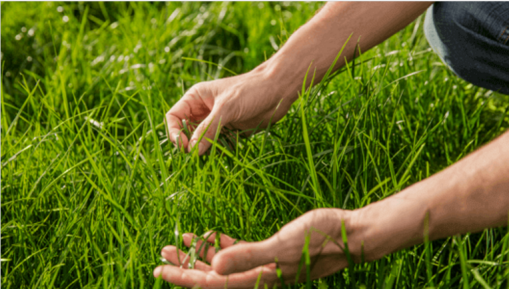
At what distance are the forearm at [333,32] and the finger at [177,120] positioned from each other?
290 mm

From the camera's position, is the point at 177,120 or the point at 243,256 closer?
the point at 243,256

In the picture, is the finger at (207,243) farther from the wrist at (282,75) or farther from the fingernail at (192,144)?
the wrist at (282,75)

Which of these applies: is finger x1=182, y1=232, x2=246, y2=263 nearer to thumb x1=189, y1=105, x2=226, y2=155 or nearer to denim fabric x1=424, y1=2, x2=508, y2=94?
thumb x1=189, y1=105, x2=226, y2=155

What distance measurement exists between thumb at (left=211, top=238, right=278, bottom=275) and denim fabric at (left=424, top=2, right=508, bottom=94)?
3.45 ft

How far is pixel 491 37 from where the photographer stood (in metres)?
1.37

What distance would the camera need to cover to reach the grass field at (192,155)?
104cm

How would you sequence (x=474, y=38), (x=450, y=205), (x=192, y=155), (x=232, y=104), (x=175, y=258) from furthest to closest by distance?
1. (x=474, y=38)
2. (x=232, y=104)
3. (x=192, y=155)
4. (x=175, y=258)
5. (x=450, y=205)

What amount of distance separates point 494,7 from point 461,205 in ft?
2.83

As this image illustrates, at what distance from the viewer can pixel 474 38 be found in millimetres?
1417

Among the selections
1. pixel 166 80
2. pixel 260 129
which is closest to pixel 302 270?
pixel 260 129

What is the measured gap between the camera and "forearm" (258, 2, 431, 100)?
4.31 ft

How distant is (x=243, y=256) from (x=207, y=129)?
0.46 m

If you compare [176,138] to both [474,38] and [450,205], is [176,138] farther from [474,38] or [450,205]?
[474,38]

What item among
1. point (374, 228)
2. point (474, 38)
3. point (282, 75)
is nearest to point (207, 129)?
point (282, 75)
